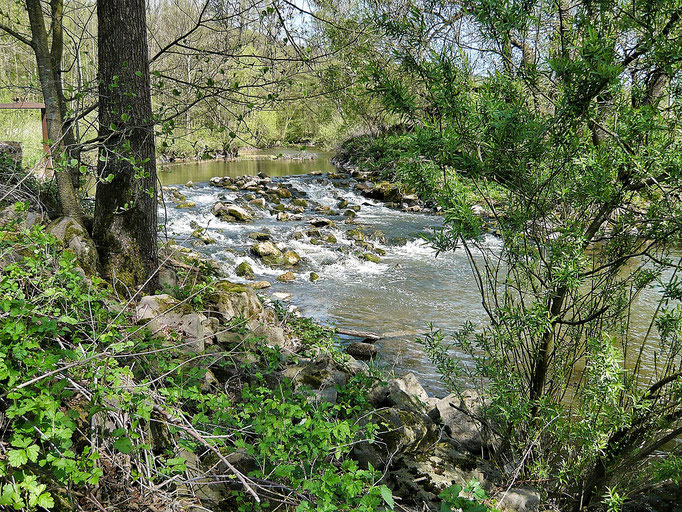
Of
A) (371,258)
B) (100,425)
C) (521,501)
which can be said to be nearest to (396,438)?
(521,501)

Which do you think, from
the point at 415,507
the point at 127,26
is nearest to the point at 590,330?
the point at 415,507

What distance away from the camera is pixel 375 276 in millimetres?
9891

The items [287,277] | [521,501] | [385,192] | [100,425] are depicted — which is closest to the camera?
[100,425]

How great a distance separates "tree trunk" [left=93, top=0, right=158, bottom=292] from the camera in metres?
4.00

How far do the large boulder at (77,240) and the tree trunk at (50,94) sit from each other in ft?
0.99

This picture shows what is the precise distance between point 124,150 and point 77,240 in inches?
35.9

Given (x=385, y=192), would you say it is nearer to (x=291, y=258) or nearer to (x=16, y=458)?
(x=291, y=258)

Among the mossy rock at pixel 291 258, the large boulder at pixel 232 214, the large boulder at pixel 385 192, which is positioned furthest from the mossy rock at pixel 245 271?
the large boulder at pixel 385 192

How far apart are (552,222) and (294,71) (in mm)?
3210

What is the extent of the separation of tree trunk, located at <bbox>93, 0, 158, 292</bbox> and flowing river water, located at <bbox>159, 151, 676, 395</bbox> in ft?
1.64

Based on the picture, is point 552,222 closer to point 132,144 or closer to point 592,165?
point 592,165

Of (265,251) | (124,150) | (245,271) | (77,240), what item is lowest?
(245,271)

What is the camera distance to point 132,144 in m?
4.11

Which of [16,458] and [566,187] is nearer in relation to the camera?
[16,458]
